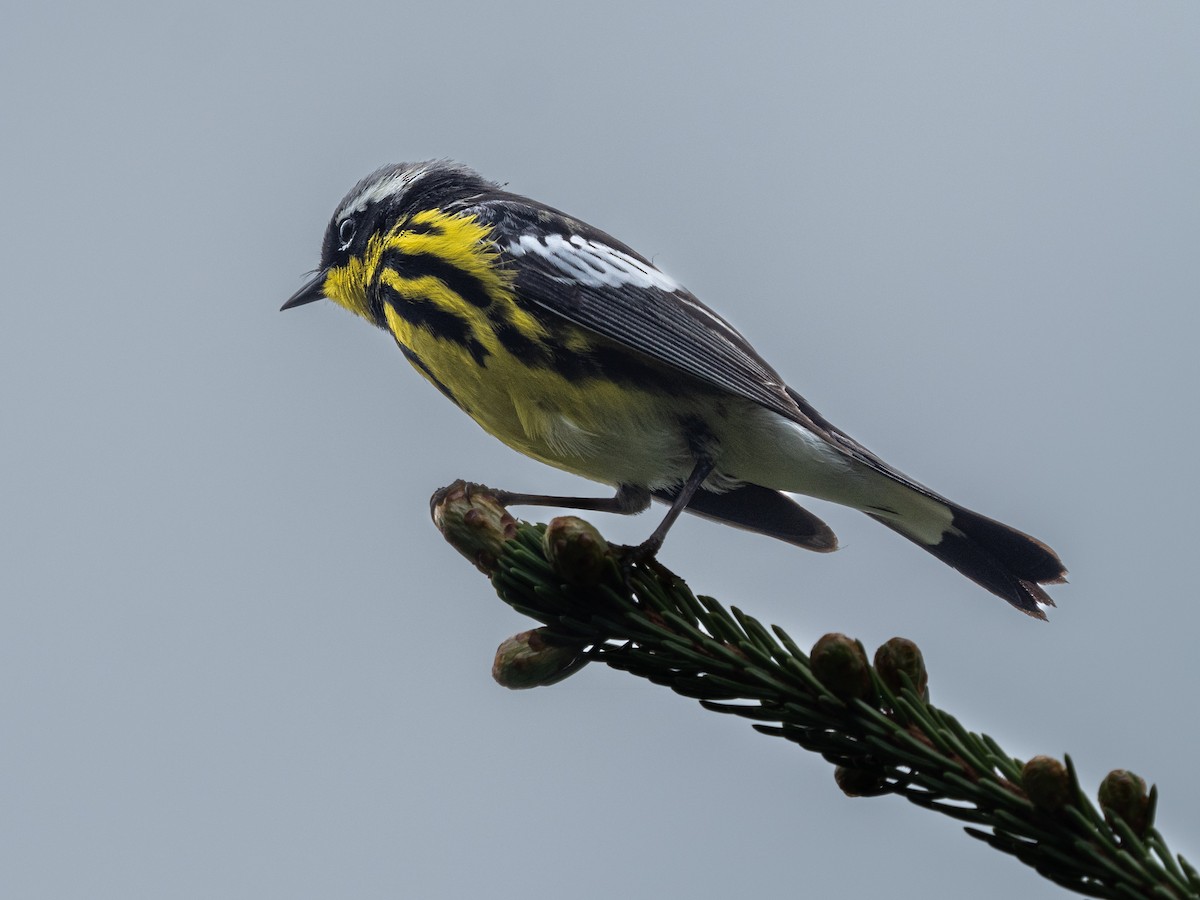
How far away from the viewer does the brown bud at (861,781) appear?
1370 millimetres

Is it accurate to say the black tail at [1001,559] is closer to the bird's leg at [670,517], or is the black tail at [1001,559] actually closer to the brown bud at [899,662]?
the bird's leg at [670,517]

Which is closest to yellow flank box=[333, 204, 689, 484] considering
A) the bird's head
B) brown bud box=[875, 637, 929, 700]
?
the bird's head

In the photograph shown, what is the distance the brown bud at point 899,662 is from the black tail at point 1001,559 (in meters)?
1.27

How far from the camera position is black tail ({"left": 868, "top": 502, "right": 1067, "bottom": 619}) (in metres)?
2.58

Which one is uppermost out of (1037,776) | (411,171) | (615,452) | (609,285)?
(411,171)

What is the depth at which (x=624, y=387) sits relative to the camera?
2.55 m

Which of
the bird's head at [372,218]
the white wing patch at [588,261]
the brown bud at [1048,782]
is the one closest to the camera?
the brown bud at [1048,782]

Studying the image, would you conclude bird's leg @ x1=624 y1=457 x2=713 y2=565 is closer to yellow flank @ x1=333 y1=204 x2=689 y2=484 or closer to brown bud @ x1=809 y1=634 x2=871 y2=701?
yellow flank @ x1=333 y1=204 x2=689 y2=484

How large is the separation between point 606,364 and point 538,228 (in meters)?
0.45

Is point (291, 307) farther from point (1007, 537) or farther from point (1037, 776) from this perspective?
point (1037, 776)

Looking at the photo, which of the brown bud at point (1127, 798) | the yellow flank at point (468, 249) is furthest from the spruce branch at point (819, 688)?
the yellow flank at point (468, 249)

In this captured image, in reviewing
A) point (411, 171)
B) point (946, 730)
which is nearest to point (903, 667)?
point (946, 730)

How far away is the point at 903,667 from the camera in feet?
4.63

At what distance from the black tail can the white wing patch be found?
86 cm
